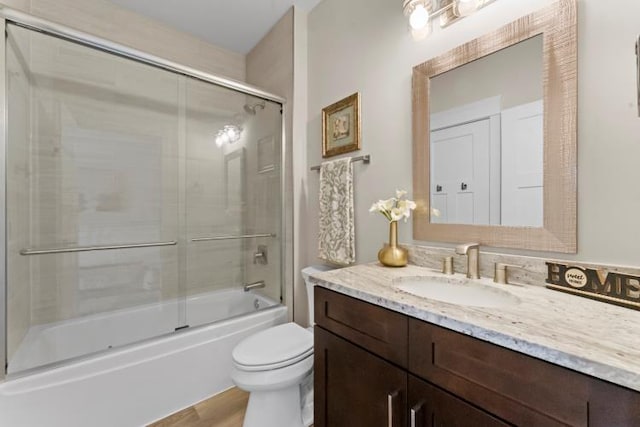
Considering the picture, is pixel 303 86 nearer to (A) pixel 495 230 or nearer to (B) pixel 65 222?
(A) pixel 495 230

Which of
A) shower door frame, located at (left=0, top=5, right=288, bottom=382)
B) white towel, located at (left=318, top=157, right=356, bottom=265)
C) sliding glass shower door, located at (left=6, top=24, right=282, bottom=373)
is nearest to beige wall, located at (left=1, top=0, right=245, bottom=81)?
sliding glass shower door, located at (left=6, top=24, right=282, bottom=373)

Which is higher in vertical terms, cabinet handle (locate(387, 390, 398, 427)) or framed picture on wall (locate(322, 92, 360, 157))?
framed picture on wall (locate(322, 92, 360, 157))

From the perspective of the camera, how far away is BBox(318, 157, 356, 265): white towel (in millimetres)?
1566

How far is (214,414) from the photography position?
1.51 meters

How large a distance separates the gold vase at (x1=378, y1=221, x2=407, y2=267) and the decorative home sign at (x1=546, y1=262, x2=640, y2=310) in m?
0.52

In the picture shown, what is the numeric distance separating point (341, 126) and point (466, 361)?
1.38 m

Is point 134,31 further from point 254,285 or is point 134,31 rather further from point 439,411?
point 439,411

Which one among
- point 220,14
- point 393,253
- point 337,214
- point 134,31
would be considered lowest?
point 393,253

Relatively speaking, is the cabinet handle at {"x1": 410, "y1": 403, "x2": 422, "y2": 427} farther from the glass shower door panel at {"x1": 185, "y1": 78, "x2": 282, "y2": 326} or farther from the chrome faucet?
the glass shower door panel at {"x1": 185, "y1": 78, "x2": 282, "y2": 326}

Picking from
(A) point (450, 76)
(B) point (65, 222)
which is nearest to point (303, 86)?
(A) point (450, 76)

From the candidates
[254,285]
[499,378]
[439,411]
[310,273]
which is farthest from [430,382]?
[254,285]

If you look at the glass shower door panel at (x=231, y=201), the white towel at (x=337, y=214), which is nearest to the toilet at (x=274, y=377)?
the white towel at (x=337, y=214)

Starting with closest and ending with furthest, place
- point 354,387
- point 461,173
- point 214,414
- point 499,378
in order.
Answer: point 499,378
point 354,387
point 461,173
point 214,414

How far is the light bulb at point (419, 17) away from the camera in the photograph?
1209mm
